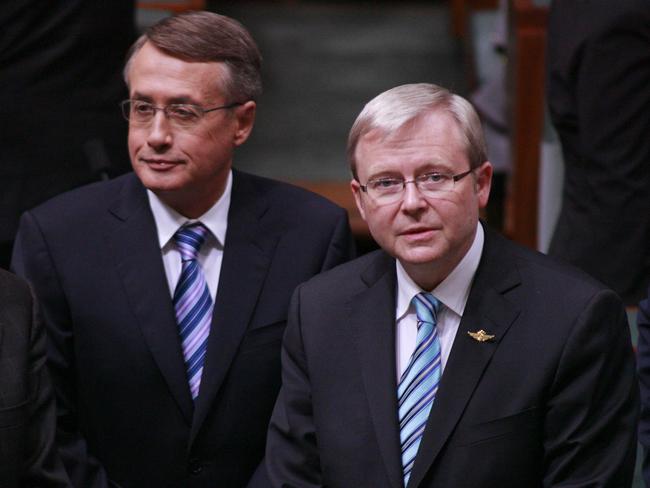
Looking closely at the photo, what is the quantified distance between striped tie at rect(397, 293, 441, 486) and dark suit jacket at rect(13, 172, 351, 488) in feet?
1.01

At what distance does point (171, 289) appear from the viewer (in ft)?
6.64

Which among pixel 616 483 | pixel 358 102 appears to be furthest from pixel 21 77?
pixel 358 102

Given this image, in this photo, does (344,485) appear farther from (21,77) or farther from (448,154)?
(21,77)

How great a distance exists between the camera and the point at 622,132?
2393 mm

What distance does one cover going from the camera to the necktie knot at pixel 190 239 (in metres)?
2.04

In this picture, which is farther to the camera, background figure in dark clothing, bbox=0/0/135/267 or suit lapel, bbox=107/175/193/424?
background figure in dark clothing, bbox=0/0/135/267

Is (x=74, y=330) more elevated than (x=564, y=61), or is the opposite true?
(x=564, y=61)

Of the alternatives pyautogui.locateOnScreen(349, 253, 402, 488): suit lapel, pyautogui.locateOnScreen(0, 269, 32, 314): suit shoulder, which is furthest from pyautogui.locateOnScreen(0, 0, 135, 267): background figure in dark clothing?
pyautogui.locateOnScreen(349, 253, 402, 488): suit lapel

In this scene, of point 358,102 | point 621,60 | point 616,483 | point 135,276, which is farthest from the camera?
point 358,102

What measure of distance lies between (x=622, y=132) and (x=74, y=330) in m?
1.01

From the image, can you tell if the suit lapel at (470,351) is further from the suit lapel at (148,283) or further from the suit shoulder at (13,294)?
the suit shoulder at (13,294)

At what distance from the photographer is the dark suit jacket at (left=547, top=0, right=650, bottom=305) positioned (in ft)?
7.70

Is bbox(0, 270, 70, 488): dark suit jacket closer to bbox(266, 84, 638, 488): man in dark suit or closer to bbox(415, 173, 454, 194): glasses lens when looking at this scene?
bbox(266, 84, 638, 488): man in dark suit

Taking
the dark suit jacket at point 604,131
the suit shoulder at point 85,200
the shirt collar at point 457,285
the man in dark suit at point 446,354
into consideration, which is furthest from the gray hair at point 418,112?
the dark suit jacket at point 604,131
